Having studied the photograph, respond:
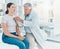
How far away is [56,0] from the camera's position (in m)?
4.32

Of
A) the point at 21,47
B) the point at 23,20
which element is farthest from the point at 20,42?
the point at 23,20

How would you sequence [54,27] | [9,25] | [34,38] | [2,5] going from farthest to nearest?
[54,27] → [2,5] → [34,38] → [9,25]

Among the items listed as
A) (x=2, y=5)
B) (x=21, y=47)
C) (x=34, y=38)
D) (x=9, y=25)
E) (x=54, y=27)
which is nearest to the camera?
(x=21, y=47)

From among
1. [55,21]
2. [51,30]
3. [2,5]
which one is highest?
[2,5]

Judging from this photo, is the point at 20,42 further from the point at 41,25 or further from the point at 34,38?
the point at 41,25

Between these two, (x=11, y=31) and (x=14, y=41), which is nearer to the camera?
(x=14, y=41)

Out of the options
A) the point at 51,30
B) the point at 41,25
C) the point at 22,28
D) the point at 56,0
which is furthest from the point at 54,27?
the point at 22,28

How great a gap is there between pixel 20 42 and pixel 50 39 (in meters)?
1.95

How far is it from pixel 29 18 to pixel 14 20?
1.15ft

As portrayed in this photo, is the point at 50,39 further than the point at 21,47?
Yes

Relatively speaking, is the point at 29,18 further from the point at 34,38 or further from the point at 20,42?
the point at 20,42

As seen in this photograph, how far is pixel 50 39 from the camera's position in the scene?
14.9 ft

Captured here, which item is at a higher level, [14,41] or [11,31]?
[11,31]

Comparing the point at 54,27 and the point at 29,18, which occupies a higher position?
the point at 29,18
